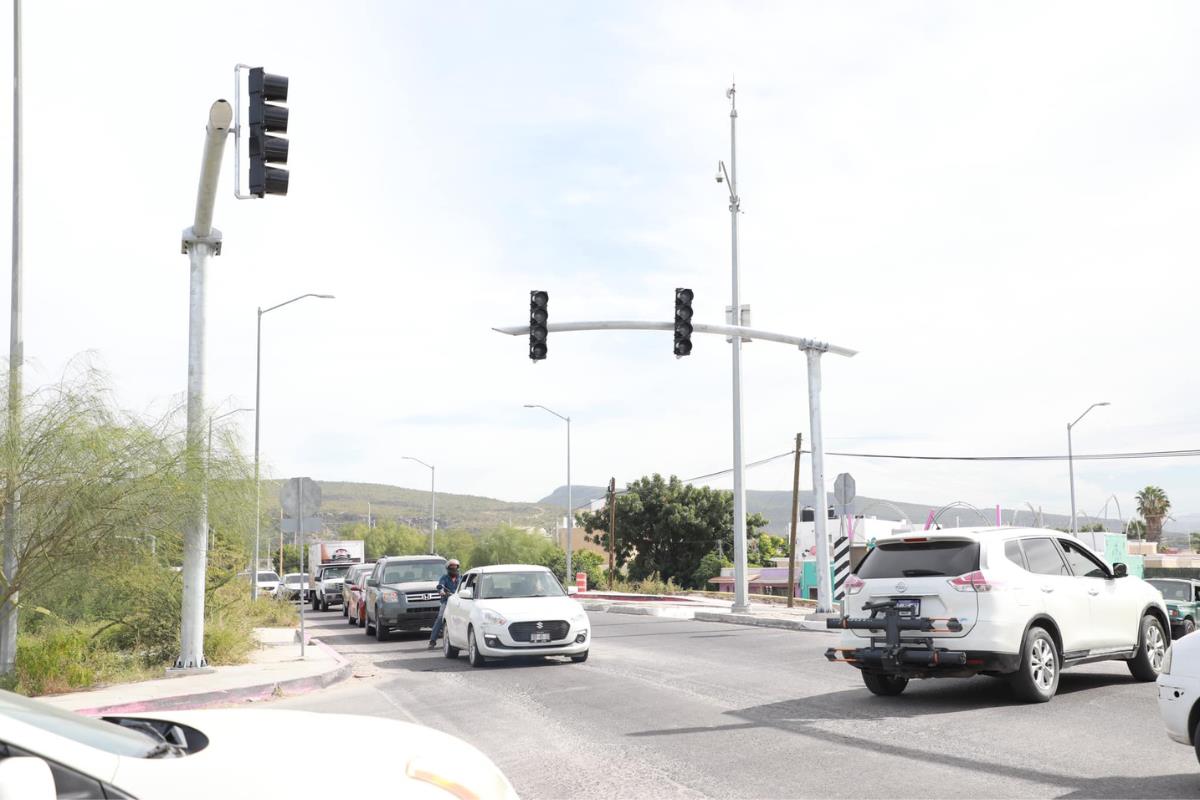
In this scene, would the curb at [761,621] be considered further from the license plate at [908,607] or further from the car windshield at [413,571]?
the license plate at [908,607]

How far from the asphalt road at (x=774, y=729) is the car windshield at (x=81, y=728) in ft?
2.10

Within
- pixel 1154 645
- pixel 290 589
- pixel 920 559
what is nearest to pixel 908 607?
pixel 920 559

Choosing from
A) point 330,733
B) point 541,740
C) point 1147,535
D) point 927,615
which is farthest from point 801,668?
point 1147,535

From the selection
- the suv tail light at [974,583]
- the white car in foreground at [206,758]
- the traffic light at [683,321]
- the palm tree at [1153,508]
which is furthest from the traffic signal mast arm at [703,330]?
the palm tree at [1153,508]

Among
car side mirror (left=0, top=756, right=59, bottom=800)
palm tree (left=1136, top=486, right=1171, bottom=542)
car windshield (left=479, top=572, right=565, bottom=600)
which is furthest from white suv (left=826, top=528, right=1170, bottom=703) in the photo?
palm tree (left=1136, top=486, right=1171, bottom=542)

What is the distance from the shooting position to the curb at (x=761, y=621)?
24422mm

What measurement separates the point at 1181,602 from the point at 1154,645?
13.0 m

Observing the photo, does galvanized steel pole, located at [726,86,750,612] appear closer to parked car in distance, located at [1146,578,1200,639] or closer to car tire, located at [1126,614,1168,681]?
parked car in distance, located at [1146,578,1200,639]

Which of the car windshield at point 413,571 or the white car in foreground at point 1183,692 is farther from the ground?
the white car in foreground at point 1183,692

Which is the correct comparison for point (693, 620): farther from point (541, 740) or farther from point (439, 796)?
point (439, 796)

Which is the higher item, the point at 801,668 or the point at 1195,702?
the point at 1195,702

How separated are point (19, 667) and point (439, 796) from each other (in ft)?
42.2

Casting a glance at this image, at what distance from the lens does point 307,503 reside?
19.5 meters

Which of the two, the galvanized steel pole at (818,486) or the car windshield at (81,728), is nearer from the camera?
the car windshield at (81,728)
